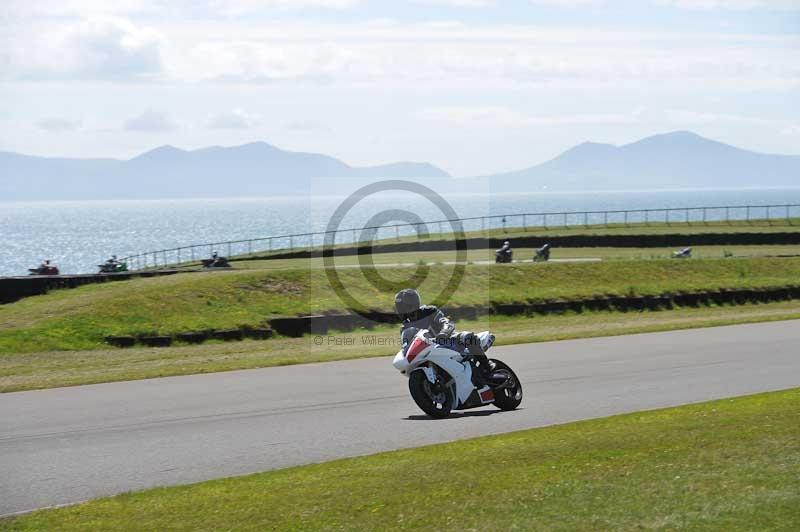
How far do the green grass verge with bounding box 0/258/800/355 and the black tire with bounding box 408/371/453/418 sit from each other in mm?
13120

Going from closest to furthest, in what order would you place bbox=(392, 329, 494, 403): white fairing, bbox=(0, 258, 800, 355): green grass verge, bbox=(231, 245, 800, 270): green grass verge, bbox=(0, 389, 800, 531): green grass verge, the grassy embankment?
bbox=(0, 389, 800, 531): green grass verge
bbox=(392, 329, 494, 403): white fairing
the grassy embankment
bbox=(0, 258, 800, 355): green grass verge
bbox=(231, 245, 800, 270): green grass verge

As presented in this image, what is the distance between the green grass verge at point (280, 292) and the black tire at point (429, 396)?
13.1 m

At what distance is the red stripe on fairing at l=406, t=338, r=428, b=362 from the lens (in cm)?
1334

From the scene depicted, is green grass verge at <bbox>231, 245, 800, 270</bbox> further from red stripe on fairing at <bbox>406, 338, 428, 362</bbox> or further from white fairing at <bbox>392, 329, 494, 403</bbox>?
red stripe on fairing at <bbox>406, 338, 428, 362</bbox>

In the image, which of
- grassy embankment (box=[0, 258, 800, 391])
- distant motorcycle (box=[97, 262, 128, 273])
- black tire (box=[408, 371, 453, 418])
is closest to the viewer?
black tire (box=[408, 371, 453, 418])

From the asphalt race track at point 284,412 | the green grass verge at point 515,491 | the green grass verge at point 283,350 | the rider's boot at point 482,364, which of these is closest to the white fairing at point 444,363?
the rider's boot at point 482,364

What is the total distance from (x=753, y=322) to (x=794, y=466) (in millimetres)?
17839

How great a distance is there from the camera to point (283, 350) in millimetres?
23531

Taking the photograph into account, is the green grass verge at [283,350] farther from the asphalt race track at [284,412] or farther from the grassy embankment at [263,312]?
the asphalt race track at [284,412]

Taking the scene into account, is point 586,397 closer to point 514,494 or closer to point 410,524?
point 514,494

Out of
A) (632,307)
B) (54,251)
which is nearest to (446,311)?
(632,307)

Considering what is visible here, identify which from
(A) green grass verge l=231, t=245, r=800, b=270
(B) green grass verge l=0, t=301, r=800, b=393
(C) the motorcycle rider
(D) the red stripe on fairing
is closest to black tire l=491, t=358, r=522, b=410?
(C) the motorcycle rider

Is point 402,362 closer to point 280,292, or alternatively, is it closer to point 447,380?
point 447,380

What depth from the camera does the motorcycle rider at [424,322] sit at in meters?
13.5
